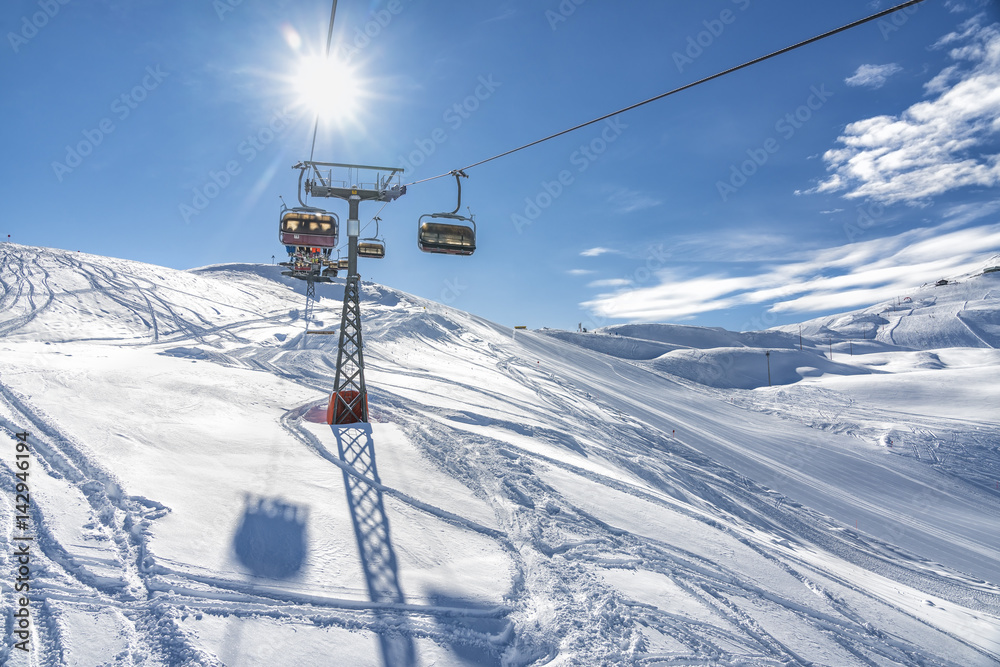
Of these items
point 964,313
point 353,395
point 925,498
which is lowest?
point 925,498

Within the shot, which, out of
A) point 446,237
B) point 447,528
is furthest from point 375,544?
point 446,237

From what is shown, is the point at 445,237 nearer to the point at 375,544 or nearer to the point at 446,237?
the point at 446,237

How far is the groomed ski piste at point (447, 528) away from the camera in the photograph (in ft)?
16.8

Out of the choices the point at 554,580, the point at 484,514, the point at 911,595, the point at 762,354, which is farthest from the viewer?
the point at 762,354

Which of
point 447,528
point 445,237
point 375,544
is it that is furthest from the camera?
point 445,237

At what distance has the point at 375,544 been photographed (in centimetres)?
684

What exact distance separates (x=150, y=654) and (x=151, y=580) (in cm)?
119

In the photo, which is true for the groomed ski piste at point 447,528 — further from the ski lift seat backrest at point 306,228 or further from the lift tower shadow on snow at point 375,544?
the ski lift seat backrest at point 306,228

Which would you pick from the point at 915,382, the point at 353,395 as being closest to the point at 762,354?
the point at 915,382

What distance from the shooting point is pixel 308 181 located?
40.7 feet

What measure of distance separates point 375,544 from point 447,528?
4.36ft

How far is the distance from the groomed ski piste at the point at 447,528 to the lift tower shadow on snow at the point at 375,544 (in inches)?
1.5

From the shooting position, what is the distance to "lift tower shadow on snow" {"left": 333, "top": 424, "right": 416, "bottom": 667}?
5.03 m

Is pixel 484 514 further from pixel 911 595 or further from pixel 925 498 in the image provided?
pixel 925 498
